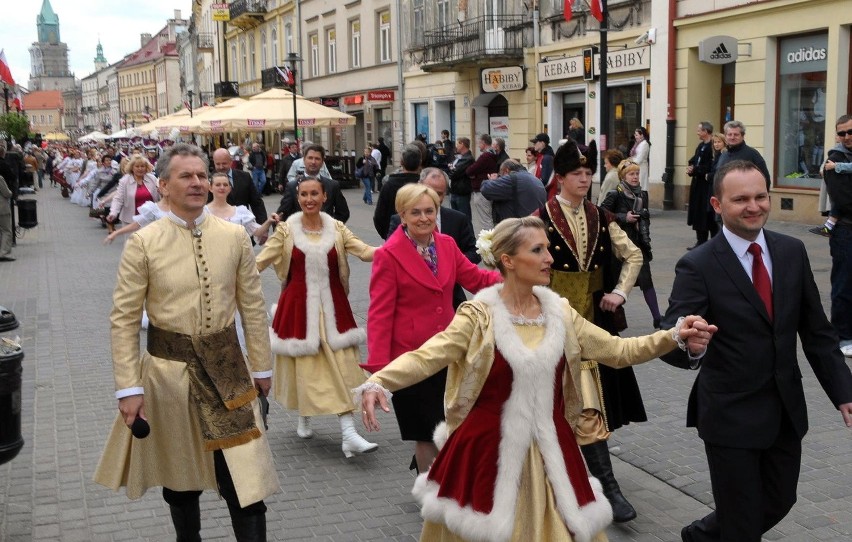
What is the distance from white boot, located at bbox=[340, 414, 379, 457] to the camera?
6438 millimetres

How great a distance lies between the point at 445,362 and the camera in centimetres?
371

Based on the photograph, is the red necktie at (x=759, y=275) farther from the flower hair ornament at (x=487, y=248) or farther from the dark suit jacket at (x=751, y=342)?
the flower hair ornament at (x=487, y=248)

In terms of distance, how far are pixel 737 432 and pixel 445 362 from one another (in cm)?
114

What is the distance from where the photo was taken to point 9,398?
189 inches

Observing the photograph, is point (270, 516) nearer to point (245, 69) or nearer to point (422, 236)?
point (422, 236)

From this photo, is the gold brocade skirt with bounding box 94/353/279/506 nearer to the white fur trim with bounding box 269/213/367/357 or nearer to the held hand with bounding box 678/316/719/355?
the held hand with bounding box 678/316/719/355

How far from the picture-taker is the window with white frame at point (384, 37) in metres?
37.0

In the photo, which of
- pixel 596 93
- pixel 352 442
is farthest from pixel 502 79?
pixel 352 442

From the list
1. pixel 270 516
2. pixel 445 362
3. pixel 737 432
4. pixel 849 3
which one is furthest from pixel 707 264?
pixel 849 3

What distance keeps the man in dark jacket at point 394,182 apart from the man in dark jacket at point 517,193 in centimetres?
141

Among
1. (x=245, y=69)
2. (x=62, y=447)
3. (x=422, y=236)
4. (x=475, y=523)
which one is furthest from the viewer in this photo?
(x=245, y=69)

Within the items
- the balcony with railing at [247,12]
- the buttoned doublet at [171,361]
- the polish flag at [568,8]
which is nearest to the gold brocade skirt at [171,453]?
the buttoned doublet at [171,361]

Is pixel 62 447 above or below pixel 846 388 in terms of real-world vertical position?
below

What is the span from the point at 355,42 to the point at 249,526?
37.7 meters
